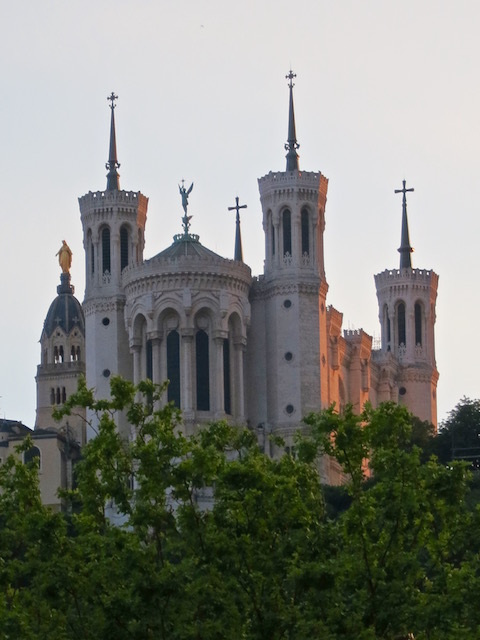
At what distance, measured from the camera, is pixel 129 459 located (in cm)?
4953

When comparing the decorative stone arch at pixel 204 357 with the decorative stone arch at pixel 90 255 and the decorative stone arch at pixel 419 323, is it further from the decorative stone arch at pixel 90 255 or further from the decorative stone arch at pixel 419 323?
the decorative stone arch at pixel 419 323

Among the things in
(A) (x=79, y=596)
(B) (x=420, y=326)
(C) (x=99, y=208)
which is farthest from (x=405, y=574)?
(B) (x=420, y=326)

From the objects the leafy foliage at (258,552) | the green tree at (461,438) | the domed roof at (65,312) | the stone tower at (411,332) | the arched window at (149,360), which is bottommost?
the leafy foliage at (258,552)

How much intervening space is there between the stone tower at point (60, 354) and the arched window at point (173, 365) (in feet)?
94.3

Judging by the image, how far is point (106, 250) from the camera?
4449 inches

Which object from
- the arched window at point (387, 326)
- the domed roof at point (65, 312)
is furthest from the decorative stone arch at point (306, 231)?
the domed roof at point (65, 312)

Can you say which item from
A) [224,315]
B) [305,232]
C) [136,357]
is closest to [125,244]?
[136,357]

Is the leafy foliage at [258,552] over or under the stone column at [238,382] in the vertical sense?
under

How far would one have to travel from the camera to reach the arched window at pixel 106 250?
112438 millimetres

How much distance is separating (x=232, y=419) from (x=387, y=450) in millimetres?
58074

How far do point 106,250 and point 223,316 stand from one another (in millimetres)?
10166

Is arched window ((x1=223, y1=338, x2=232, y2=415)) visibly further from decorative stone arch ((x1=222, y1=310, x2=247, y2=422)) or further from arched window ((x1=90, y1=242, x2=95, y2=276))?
arched window ((x1=90, y1=242, x2=95, y2=276))

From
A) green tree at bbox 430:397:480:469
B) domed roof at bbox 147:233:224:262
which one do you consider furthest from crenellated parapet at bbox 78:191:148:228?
green tree at bbox 430:397:480:469

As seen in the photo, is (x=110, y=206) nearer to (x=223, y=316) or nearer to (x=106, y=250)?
(x=106, y=250)
